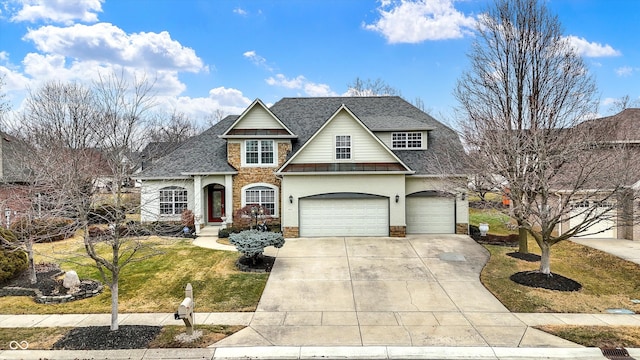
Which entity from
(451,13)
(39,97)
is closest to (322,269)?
(451,13)

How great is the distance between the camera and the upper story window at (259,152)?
20938 millimetres

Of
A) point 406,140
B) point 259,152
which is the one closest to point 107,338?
point 259,152

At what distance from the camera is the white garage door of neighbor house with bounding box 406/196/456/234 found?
782 inches

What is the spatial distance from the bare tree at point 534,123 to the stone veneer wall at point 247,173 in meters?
9.94

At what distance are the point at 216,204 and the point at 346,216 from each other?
854cm

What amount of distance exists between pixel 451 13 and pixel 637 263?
14500 mm

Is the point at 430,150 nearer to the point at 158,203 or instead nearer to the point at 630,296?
the point at 630,296

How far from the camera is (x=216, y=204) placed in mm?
22328

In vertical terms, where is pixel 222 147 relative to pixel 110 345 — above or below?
above

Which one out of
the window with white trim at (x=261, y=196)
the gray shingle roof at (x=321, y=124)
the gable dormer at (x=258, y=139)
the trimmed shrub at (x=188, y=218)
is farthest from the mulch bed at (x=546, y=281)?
the trimmed shrub at (x=188, y=218)

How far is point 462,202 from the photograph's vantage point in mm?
19750

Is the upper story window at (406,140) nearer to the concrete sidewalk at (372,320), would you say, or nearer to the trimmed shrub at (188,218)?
the concrete sidewalk at (372,320)

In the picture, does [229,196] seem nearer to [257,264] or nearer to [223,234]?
[223,234]

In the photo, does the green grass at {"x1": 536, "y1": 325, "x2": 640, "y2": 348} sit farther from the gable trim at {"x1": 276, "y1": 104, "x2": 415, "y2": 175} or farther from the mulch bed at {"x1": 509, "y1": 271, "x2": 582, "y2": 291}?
the gable trim at {"x1": 276, "y1": 104, "x2": 415, "y2": 175}
